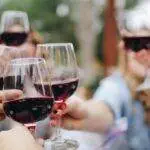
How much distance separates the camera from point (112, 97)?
254 centimetres

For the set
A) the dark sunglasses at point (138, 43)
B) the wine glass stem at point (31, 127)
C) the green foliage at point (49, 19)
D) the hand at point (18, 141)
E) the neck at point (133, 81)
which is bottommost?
the green foliage at point (49, 19)

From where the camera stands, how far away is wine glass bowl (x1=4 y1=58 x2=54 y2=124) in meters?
1.49

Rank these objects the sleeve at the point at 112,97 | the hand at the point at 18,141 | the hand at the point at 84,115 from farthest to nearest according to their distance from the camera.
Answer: the sleeve at the point at 112,97 < the hand at the point at 84,115 < the hand at the point at 18,141

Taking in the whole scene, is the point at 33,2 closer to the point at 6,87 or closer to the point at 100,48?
the point at 100,48

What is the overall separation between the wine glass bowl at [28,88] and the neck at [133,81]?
103cm

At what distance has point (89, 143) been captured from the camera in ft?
7.40

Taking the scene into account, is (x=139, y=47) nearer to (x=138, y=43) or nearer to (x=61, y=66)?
(x=138, y=43)

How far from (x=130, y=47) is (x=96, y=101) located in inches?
10.6

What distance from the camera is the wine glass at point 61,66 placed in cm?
170

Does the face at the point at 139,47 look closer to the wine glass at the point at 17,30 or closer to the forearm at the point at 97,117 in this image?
the forearm at the point at 97,117

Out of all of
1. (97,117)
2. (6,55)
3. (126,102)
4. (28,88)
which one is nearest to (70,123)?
(97,117)

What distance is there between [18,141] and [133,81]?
1.25 metres

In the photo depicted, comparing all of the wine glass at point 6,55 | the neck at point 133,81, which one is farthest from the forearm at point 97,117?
the wine glass at point 6,55

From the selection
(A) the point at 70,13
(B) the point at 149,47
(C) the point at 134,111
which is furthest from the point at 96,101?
(A) the point at 70,13
